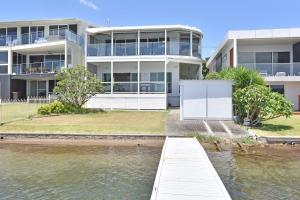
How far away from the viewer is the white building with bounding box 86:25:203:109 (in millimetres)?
31514

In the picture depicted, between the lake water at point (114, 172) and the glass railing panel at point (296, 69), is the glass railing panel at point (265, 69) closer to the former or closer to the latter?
the glass railing panel at point (296, 69)

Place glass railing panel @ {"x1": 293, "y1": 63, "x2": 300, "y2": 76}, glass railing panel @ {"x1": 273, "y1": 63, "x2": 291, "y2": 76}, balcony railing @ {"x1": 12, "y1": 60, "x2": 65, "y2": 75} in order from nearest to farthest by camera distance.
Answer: glass railing panel @ {"x1": 293, "y1": 63, "x2": 300, "y2": 76}
glass railing panel @ {"x1": 273, "y1": 63, "x2": 291, "y2": 76}
balcony railing @ {"x1": 12, "y1": 60, "x2": 65, "y2": 75}

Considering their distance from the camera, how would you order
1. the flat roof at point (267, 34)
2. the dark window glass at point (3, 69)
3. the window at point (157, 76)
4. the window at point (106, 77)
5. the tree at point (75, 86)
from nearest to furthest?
1. the tree at point (75, 86)
2. the flat roof at point (267, 34)
3. the window at point (157, 76)
4. the window at point (106, 77)
5. the dark window glass at point (3, 69)

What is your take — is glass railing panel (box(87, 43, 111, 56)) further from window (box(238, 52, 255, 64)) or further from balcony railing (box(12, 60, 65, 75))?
window (box(238, 52, 255, 64))

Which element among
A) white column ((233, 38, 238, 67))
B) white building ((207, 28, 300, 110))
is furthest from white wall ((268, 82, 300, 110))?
white column ((233, 38, 238, 67))

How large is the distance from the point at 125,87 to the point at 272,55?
13.0m

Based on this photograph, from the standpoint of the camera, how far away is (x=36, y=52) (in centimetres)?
3925

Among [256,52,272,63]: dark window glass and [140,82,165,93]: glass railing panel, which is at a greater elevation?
[256,52,272,63]: dark window glass

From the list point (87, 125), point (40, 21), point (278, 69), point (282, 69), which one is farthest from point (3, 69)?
point (282, 69)

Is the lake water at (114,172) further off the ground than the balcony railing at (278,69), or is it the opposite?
the balcony railing at (278,69)

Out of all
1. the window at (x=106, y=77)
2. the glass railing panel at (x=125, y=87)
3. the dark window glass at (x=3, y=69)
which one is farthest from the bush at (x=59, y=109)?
the dark window glass at (x=3, y=69)

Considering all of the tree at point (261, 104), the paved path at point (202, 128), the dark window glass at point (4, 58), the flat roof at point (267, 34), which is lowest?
the paved path at point (202, 128)

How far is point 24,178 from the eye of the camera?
1061 centimetres

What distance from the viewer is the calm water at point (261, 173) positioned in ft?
30.4
